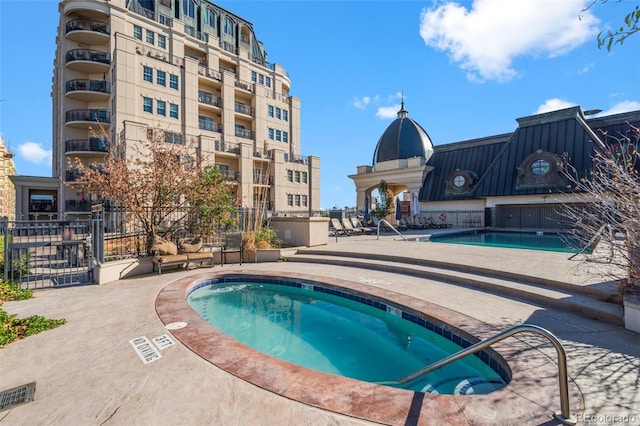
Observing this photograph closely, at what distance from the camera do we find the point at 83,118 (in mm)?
23016

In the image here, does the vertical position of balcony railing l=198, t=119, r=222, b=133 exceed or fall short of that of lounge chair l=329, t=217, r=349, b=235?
it exceeds it

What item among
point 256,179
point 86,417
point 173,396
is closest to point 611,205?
point 173,396

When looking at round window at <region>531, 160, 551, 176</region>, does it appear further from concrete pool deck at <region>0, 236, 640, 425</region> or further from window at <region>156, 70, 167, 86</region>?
window at <region>156, 70, 167, 86</region>

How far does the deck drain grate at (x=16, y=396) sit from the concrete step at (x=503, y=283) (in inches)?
278

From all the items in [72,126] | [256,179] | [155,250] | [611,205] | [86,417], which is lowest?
[86,417]

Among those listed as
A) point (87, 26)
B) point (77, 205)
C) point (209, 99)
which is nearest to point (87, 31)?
point (87, 26)

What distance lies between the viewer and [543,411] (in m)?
2.39

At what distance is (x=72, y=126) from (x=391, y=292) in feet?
93.8

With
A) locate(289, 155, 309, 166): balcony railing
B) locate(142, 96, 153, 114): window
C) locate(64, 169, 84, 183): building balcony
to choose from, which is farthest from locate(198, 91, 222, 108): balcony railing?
locate(64, 169, 84, 183): building balcony

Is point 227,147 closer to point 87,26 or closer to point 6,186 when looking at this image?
point 87,26

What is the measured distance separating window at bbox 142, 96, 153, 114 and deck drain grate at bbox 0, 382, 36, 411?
25.1 meters

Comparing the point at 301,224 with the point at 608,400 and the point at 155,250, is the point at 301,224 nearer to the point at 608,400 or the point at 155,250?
the point at 155,250

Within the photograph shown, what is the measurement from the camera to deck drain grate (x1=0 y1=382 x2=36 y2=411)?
101 inches

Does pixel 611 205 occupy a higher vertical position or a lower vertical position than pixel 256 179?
lower
